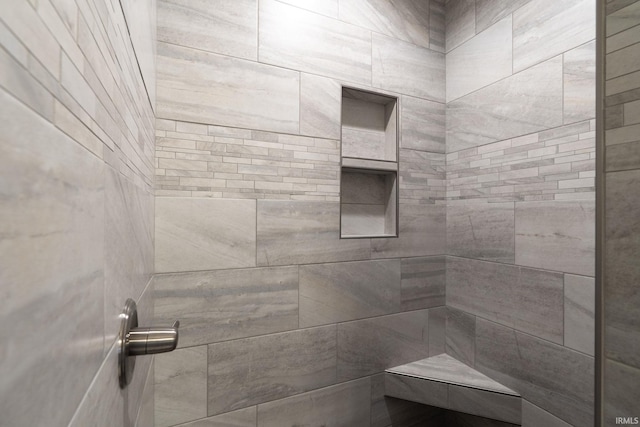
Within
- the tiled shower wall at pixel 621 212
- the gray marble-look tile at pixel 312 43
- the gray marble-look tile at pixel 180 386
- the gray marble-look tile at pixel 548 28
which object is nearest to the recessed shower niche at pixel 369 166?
the gray marble-look tile at pixel 312 43

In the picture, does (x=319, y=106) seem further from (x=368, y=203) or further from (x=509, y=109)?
(x=509, y=109)

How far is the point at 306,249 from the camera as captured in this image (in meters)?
1.22

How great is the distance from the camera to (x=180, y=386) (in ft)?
3.30

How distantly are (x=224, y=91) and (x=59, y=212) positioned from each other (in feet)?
3.27

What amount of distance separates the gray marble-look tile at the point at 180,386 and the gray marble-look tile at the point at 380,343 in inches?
21.8

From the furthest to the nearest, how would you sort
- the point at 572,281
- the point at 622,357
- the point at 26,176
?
the point at 572,281, the point at 622,357, the point at 26,176

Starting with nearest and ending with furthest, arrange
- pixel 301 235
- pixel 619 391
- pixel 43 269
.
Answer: pixel 43 269 → pixel 619 391 → pixel 301 235

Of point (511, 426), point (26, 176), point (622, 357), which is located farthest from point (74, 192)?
point (511, 426)

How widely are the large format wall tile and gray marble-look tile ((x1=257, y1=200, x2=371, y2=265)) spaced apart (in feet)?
1.05

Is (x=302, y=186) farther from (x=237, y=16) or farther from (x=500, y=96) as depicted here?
(x=500, y=96)

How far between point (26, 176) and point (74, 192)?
0.08m

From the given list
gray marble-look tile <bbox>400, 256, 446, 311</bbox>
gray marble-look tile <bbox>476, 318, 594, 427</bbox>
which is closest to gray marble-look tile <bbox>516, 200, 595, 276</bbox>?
gray marble-look tile <bbox>476, 318, 594, 427</bbox>

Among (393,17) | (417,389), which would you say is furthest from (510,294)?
(393,17)

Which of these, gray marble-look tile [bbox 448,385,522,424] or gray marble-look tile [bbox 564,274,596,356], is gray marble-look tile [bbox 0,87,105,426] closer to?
gray marble-look tile [bbox 564,274,596,356]
